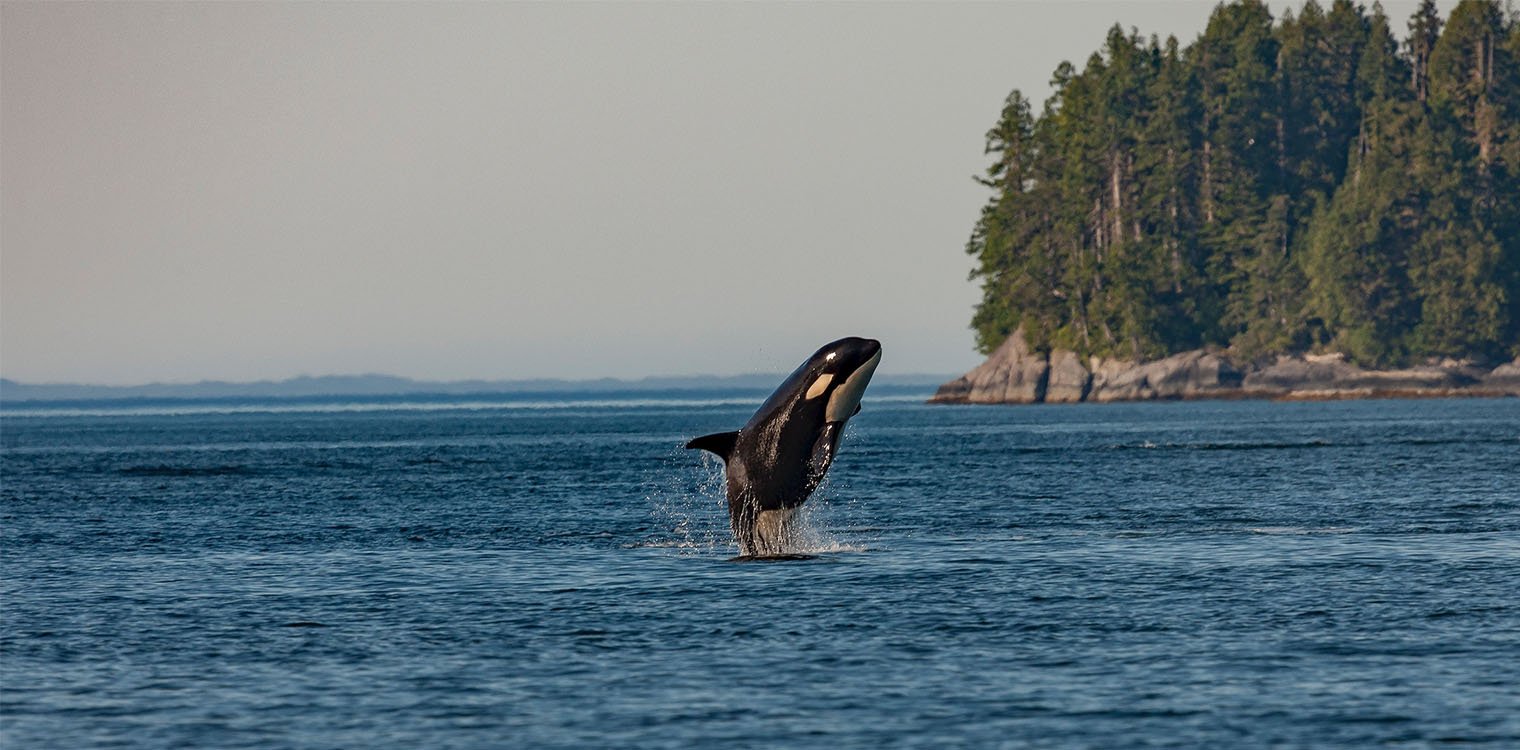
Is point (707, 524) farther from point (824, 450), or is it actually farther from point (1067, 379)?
point (1067, 379)

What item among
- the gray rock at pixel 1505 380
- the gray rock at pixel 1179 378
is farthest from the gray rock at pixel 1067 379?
the gray rock at pixel 1505 380

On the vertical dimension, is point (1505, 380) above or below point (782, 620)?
above

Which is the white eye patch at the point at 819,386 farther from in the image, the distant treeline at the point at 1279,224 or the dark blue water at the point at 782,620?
the distant treeline at the point at 1279,224

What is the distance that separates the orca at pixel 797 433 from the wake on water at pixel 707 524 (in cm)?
155

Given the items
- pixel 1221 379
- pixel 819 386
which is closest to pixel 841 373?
pixel 819 386

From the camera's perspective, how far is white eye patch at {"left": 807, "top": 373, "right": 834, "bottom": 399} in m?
30.5

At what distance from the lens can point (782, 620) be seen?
87.9ft

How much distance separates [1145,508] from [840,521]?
8485mm

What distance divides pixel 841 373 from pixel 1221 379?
16084 cm

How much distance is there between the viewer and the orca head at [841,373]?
30.2m

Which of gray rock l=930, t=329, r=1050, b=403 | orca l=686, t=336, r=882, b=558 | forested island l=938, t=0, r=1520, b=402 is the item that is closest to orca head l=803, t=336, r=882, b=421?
orca l=686, t=336, r=882, b=558

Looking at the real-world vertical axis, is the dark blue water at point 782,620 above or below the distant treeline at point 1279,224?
below

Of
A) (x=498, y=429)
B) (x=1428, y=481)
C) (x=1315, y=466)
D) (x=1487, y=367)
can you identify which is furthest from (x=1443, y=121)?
(x=1428, y=481)

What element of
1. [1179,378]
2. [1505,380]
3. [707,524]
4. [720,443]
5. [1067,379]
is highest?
[1067,379]
